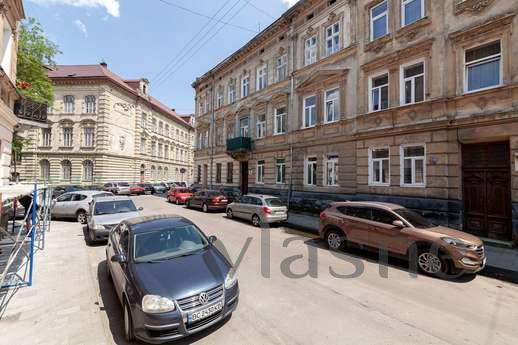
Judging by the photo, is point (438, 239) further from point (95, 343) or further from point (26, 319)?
point (26, 319)

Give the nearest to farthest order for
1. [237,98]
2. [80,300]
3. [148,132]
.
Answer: [80,300]
[237,98]
[148,132]

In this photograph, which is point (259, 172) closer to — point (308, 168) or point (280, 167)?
point (280, 167)

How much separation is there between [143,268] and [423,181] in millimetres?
11074

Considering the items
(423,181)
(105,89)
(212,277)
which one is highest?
(105,89)

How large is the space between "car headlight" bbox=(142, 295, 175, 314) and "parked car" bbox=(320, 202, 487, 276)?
5869mm

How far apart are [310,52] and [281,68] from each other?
2.84 meters

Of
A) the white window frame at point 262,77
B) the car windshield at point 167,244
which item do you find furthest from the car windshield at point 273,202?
the white window frame at point 262,77

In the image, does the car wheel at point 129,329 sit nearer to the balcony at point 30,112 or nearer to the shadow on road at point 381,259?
the shadow on road at point 381,259

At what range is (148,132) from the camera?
43.2 meters

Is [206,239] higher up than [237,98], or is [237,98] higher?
[237,98]

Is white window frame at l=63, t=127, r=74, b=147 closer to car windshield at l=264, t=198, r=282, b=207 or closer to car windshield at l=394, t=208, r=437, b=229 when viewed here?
car windshield at l=264, t=198, r=282, b=207

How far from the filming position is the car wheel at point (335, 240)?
27.7ft

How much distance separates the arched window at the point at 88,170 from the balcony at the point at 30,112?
84.8 feet

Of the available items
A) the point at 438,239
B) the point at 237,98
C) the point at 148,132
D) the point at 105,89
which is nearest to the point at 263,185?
the point at 237,98
